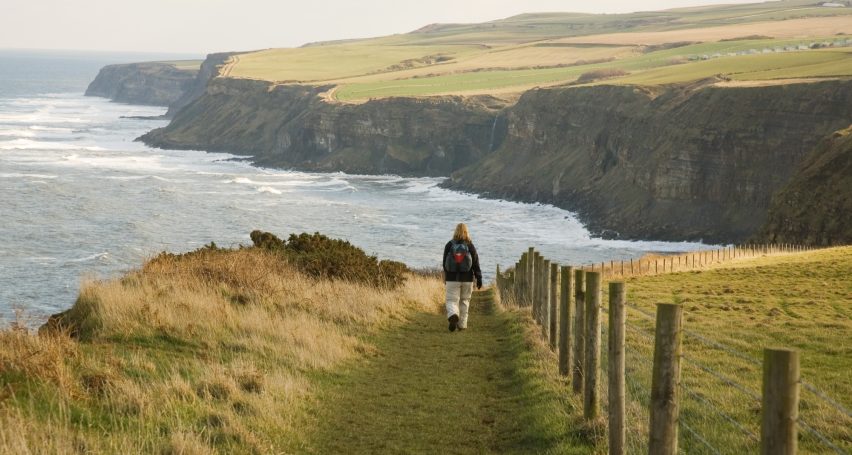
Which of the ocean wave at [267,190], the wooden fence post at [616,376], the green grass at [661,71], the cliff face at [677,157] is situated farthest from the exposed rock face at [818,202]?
the wooden fence post at [616,376]

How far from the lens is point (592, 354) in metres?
12.1

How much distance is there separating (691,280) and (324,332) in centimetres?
2205

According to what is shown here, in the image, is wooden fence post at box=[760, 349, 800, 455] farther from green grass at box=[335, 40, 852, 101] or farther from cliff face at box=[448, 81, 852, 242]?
green grass at box=[335, 40, 852, 101]

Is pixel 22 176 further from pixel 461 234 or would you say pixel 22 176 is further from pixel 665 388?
pixel 665 388

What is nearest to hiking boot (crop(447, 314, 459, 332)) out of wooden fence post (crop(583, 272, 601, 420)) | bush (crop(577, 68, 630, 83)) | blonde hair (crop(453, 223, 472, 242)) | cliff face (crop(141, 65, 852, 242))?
blonde hair (crop(453, 223, 472, 242))

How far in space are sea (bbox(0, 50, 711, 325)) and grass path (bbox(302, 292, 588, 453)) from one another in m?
31.6

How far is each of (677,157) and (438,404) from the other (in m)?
101

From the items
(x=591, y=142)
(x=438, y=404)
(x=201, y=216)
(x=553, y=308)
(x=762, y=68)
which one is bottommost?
(x=201, y=216)

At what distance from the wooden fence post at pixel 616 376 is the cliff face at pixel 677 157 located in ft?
298

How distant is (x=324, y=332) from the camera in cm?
1714

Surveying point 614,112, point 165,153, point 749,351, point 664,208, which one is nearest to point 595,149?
point 614,112

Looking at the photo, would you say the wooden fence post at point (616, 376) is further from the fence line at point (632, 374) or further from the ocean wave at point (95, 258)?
the ocean wave at point (95, 258)

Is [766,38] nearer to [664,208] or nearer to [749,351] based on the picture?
[664,208]

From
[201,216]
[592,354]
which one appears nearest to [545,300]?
[592,354]
